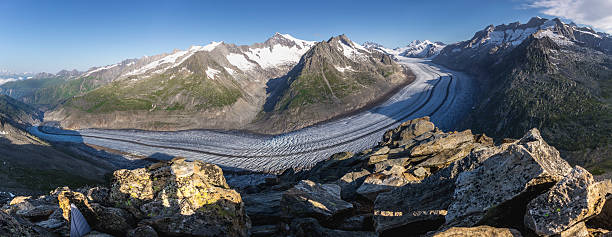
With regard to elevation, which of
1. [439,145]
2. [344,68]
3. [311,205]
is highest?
[344,68]

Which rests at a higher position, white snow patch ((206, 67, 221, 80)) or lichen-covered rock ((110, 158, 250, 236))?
white snow patch ((206, 67, 221, 80))

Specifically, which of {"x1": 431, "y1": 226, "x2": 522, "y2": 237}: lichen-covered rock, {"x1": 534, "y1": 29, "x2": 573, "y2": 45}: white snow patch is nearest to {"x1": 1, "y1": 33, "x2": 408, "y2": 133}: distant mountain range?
{"x1": 534, "y1": 29, "x2": 573, "y2": 45}: white snow patch

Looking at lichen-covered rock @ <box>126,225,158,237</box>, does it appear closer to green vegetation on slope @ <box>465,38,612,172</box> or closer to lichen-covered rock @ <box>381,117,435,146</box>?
lichen-covered rock @ <box>381,117,435,146</box>

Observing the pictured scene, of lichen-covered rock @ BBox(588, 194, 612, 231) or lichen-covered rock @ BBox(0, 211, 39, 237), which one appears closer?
lichen-covered rock @ BBox(0, 211, 39, 237)

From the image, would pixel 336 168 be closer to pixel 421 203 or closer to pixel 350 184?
pixel 350 184

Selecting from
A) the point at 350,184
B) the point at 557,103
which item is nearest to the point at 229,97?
the point at 350,184

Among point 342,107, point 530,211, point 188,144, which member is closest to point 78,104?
point 188,144

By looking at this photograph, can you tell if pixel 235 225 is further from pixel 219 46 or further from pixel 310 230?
pixel 219 46

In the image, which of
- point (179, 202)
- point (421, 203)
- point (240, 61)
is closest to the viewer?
point (421, 203)
